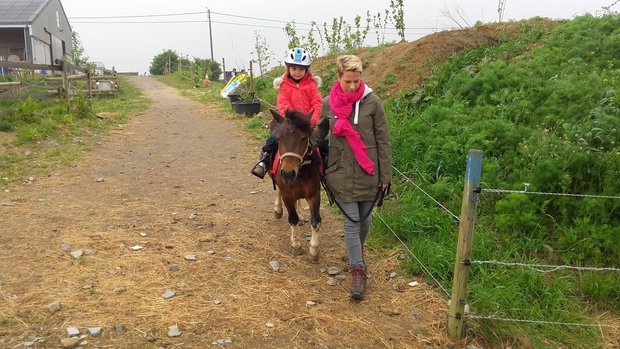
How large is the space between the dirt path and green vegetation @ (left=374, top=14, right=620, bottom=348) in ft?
1.89

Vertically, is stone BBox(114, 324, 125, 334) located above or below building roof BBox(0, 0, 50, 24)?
below

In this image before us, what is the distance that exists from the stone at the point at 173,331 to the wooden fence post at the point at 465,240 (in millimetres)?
1988

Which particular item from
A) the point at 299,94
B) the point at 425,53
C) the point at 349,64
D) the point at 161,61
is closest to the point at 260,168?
the point at 299,94

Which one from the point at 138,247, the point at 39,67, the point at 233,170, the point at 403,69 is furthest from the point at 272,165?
the point at 39,67

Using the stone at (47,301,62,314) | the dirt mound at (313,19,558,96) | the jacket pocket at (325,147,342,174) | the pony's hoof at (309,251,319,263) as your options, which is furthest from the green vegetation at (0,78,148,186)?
the dirt mound at (313,19,558,96)

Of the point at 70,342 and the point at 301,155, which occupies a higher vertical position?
the point at 301,155

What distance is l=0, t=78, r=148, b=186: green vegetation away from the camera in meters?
7.74

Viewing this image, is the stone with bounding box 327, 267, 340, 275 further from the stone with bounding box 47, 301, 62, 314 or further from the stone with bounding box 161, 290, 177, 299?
the stone with bounding box 47, 301, 62, 314

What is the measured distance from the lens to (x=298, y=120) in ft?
12.3

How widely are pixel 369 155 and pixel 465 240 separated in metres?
1.03

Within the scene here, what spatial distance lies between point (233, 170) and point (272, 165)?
12.3 ft

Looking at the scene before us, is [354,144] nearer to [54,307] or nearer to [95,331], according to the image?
[95,331]

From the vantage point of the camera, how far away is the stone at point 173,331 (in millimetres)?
3307

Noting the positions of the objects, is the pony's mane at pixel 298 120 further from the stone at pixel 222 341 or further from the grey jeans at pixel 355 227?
the stone at pixel 222 341
